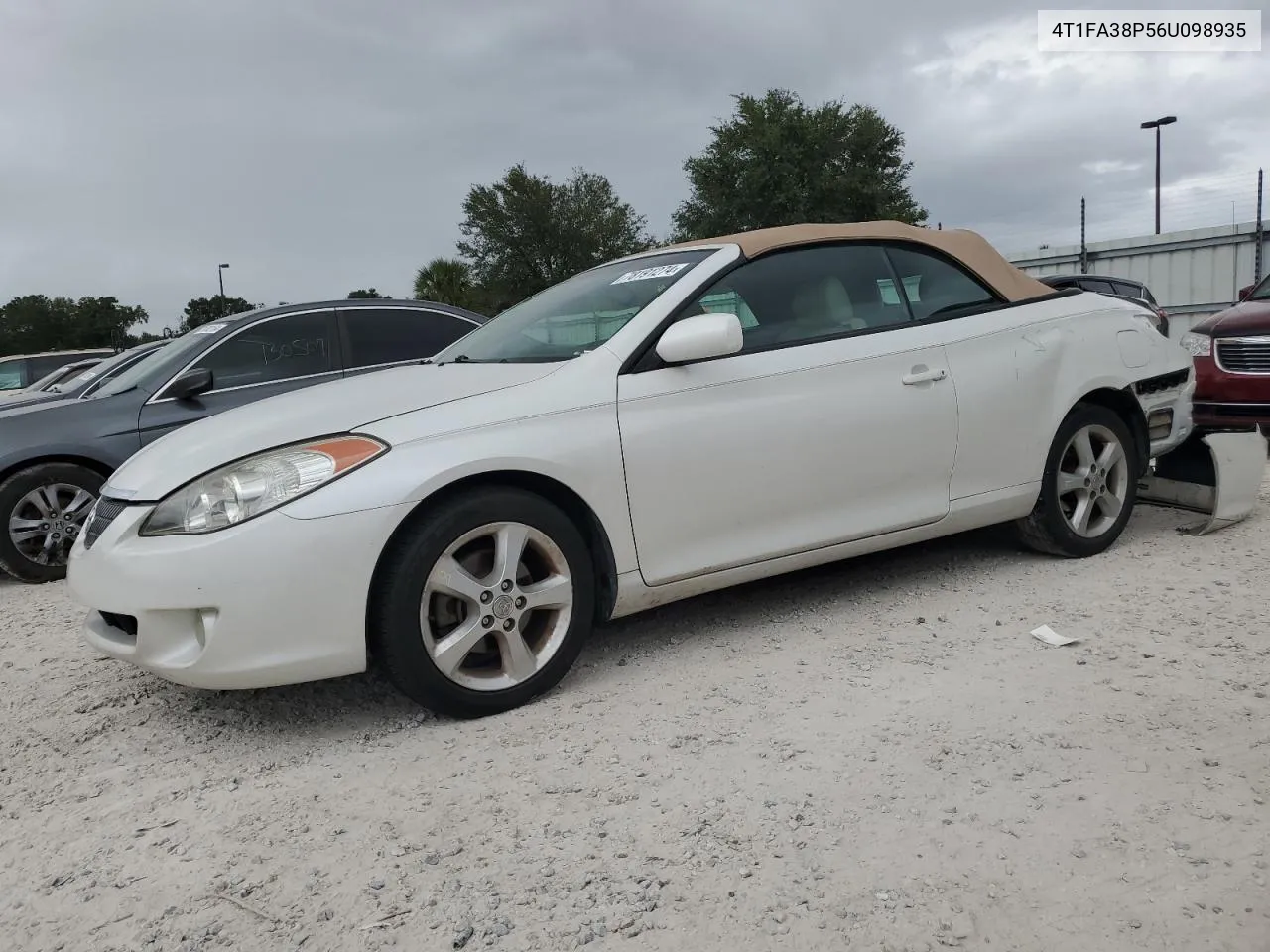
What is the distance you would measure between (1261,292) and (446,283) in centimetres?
4767

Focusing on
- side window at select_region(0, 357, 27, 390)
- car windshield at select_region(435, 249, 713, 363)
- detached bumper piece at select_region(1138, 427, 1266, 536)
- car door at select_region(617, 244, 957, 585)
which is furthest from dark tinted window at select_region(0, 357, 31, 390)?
detached bumper piece at select_region(1138, 427, 1266, 536)

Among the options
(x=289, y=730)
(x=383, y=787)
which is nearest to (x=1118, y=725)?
(x=383, y=787)

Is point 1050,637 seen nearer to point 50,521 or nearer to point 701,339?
point 701,339

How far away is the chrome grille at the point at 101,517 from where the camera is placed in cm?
321

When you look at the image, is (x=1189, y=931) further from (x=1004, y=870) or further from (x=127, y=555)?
(x=127, y=555)

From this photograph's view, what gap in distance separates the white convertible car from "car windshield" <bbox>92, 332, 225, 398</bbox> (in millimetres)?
2968

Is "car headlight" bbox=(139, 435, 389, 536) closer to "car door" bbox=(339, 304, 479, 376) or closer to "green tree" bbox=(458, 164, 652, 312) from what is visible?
"car door" bbox=(339, 304, 479, 376)

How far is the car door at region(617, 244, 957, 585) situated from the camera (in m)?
3.44

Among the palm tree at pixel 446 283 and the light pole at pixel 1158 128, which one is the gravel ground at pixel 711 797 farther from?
the palm tree at pixel 446 283

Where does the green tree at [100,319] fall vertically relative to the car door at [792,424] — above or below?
above

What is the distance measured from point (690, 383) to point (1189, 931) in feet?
7.11

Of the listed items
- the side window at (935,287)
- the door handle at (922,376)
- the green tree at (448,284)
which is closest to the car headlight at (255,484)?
the door handle at (922,376)

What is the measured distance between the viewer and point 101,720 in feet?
11.2

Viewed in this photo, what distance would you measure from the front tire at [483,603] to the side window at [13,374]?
1579cm
